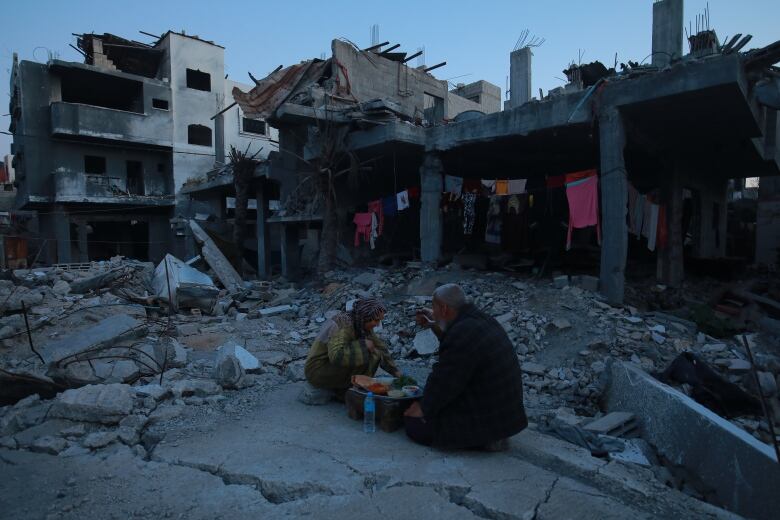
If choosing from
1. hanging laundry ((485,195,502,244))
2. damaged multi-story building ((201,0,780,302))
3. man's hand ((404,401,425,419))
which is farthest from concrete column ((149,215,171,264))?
man's hand ((404,401,425,419))

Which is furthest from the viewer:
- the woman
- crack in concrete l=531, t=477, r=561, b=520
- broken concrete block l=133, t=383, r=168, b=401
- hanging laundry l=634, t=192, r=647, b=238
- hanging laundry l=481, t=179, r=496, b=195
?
hanging laundry l=481, t=179, r=496, b=195

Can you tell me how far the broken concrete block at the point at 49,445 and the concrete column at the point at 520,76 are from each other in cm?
1147

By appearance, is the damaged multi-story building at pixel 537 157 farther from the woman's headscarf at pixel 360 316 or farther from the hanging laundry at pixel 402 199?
the woman's headscarf at pixel 360 316

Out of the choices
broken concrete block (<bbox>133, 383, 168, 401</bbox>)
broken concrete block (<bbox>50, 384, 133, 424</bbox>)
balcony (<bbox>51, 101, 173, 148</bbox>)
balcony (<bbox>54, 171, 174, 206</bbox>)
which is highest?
balcony (<bbox>51, 101, 173, 148</bbox>)

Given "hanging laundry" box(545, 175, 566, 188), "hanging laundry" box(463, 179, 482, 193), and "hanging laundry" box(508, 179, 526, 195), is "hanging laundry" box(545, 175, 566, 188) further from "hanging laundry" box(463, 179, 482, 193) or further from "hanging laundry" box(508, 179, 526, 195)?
"hanging laundry" box(463, 179, 482, 193)

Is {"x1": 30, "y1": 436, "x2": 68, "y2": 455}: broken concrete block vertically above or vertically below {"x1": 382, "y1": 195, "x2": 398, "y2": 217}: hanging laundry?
below

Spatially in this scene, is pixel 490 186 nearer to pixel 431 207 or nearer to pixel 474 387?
pixel 431 207

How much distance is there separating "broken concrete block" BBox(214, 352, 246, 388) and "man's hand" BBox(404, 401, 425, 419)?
2536 millimetres

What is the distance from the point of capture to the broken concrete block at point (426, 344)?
7.57 metres

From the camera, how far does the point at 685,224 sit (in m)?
13.9

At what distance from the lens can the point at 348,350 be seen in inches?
171

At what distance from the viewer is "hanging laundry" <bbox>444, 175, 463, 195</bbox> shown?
38.8 ft

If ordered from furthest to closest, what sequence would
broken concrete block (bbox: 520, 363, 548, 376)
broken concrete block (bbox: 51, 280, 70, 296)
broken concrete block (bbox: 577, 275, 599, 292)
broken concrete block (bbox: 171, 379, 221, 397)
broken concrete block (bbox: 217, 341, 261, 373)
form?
broken concrete block (bbox: 51, 280, 70, 296) < broken concrete block (bbox: 577, 275, 599, 292) < broken concrete block (bbox: 520, 363, 548, 376) < broken concrete block (bbox: 217, 341, 261, 373) < broken concrete block (bbox: 171, 379, 221, 397)

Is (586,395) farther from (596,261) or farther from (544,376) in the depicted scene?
(596,261)
